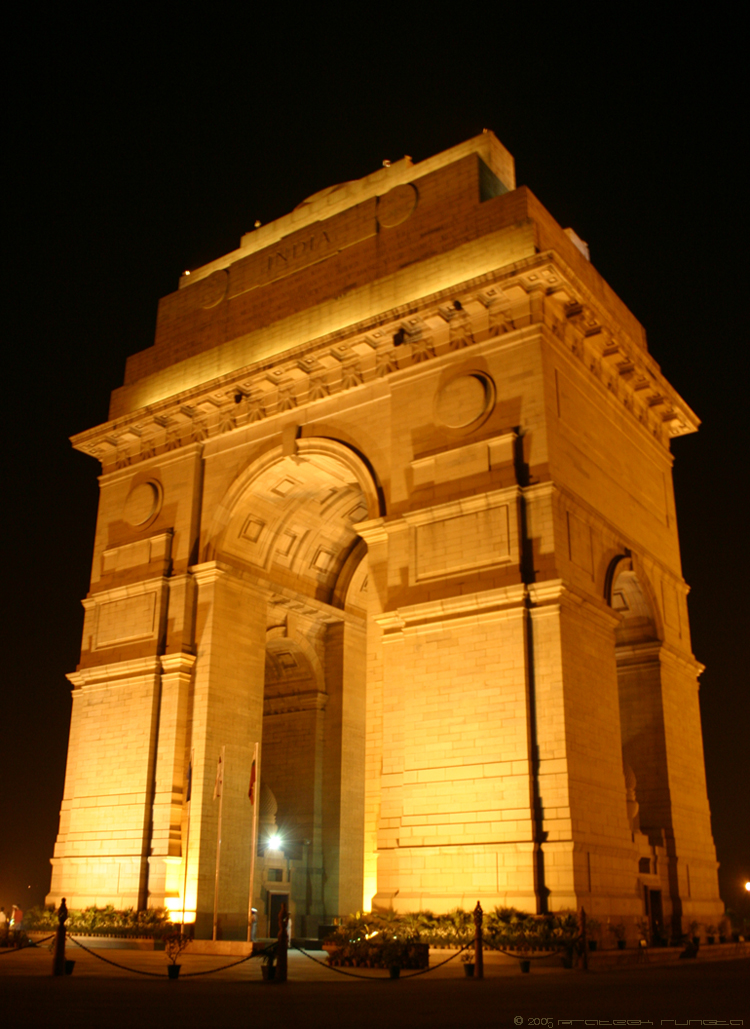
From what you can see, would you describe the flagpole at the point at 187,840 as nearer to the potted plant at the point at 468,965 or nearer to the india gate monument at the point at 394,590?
the india gate monument at the point at 394,590

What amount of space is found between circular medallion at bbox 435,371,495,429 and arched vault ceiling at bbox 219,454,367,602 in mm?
4252

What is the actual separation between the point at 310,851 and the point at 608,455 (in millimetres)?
15470

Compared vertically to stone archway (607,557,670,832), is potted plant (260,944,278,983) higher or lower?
lower

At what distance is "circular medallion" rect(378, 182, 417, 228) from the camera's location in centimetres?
2884

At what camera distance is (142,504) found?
3125 centimetres

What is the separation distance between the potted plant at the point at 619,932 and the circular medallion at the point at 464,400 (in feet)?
37.6

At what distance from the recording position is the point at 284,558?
105 feet

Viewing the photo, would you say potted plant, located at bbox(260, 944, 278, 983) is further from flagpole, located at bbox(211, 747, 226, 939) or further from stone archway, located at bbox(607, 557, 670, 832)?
stone archway, located at bbox(607, 557, 670, 832)

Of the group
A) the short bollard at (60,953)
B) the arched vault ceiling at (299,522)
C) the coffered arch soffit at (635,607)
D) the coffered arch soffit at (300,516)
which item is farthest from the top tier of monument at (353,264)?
the short bollard at (60,953)

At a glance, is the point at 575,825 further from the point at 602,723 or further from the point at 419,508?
the point at 419,508

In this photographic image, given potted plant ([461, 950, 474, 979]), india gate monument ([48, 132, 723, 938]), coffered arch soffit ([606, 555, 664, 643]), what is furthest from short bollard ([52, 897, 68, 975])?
coffered arch soffit ([606, 555, 664, 643])

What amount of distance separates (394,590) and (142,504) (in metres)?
10.5

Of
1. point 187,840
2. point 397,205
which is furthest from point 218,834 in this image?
point 397,205

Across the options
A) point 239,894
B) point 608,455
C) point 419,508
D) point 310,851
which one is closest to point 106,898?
point 239,894
